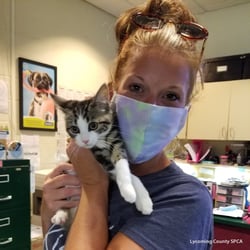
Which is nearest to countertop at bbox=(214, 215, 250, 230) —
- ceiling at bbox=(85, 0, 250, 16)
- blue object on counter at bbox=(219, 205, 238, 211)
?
blue object on counter at bbox=(219, 205, 238, 211)

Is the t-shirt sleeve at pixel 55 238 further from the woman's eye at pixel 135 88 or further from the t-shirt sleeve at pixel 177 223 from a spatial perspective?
the woman's eye at pixel 135 88

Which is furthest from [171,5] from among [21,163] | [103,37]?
[103,37]

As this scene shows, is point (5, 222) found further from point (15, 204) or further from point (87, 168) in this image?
point (87, 168)

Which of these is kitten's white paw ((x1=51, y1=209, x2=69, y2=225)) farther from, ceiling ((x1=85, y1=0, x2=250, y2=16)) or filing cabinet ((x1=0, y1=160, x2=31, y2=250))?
ceiling ((x1=85, y1=0, x2=250, y2=16))

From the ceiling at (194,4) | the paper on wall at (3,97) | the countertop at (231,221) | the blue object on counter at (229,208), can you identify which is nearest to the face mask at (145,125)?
the countertop at (231,221)

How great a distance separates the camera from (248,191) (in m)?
2.31

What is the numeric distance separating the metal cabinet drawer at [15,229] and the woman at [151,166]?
4.72ft

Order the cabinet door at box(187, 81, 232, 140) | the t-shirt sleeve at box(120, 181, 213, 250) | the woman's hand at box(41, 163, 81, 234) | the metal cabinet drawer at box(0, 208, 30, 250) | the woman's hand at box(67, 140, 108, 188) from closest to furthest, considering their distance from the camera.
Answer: the t-shirt sleeve at box(120, 181, 213, 250) → the woman's hand at box(67, 140, 108, 188) → the woman's hand at box(41, 163, 81, 234) → the metal cabinet drawer at box(0, 208, 30, 250) → the cabinet door at box(187, 81, 232, 140)

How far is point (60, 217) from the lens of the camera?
0.92 m

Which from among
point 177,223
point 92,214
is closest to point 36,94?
point 92,214

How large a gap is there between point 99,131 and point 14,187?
159 centimetres

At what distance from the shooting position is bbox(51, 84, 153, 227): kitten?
87cm

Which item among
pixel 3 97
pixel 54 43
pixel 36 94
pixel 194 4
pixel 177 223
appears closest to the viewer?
pixel 177 223

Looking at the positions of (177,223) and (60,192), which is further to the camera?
(60,192)
